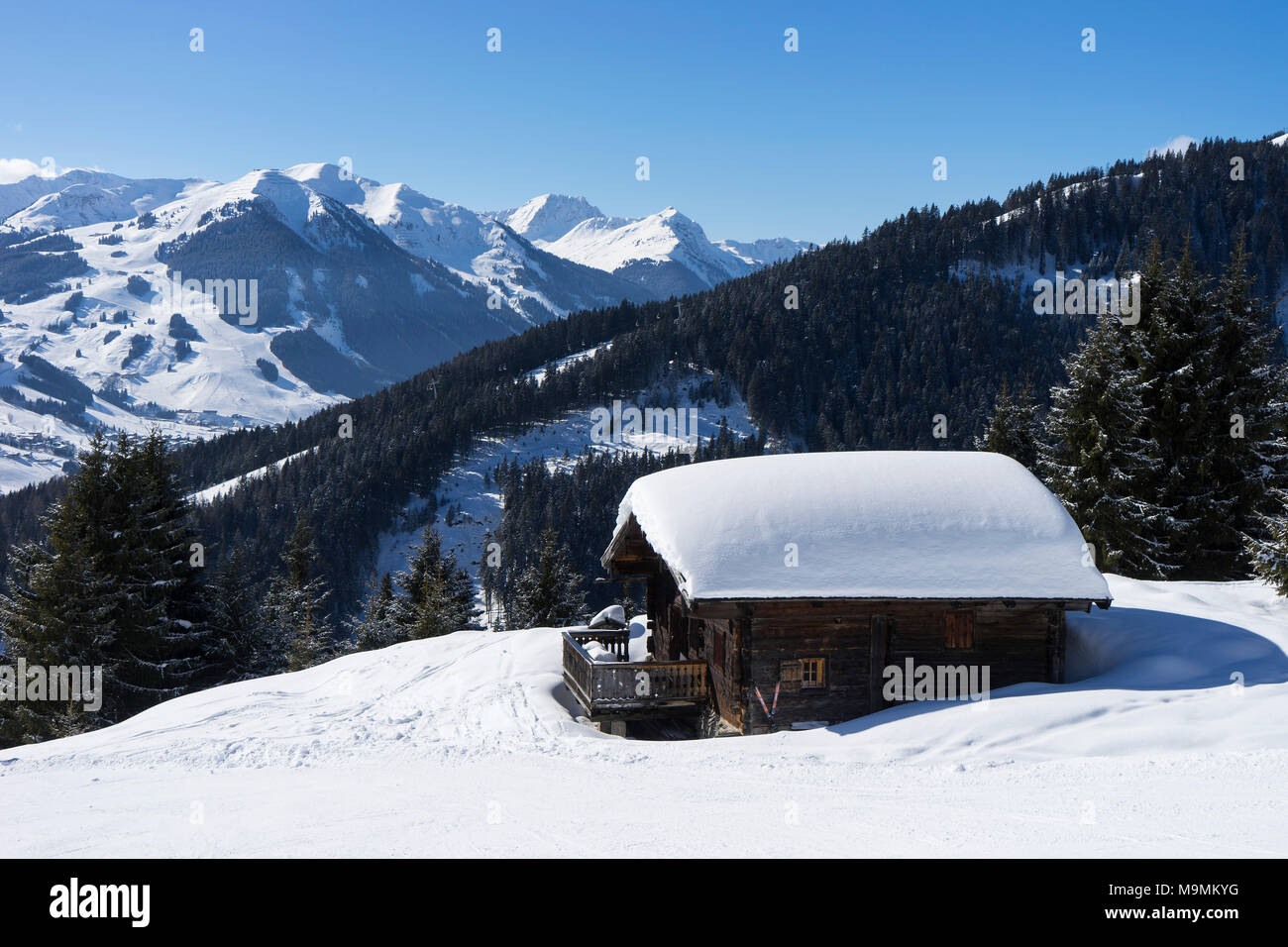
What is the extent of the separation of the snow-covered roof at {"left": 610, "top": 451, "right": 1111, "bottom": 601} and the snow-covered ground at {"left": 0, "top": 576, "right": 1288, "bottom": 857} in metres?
2.25

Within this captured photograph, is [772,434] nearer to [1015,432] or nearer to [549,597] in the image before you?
[1015,432]

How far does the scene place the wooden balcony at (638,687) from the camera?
1789 cm

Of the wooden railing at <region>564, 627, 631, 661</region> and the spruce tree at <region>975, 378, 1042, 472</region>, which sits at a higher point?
the spruce tree at <region>975, 378, 1042, 472</region>

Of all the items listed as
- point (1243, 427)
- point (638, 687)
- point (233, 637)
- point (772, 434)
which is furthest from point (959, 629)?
point (772, 434)

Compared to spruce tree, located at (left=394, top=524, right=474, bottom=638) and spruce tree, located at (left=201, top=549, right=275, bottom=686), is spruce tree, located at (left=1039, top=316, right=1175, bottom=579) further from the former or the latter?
spruce tree, located at (left=201, top=549, right=275, bottom=686)

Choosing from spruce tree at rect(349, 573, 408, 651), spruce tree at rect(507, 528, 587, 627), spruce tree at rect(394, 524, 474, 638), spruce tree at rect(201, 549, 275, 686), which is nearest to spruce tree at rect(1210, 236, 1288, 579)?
spruce tree at rect(507, 528, 587, 627)

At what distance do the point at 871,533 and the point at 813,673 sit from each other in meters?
3.11

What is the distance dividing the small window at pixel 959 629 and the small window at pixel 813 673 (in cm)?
259

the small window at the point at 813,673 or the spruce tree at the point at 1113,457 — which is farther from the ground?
the spruce tree at the point at 1113,457

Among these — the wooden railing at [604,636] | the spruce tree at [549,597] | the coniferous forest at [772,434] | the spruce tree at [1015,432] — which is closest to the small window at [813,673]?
the wooden railing at [604,636]

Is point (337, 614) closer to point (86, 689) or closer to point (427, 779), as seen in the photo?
point (86, 689)

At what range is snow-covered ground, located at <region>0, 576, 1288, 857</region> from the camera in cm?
834

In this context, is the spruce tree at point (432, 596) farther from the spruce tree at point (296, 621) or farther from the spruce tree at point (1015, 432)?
the spruce tree at point (1015, 432)
